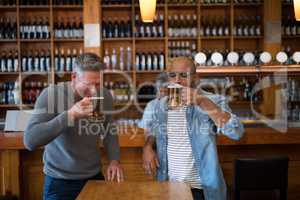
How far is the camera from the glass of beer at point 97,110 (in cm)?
220

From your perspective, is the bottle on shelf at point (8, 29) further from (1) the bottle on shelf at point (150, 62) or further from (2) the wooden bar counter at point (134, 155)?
(2) the wooden bar counter at point (134, 155)

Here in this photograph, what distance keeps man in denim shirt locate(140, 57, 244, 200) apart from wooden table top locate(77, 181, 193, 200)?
0.29 meters

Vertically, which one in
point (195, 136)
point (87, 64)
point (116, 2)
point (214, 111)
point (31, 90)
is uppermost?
point (116, 2)

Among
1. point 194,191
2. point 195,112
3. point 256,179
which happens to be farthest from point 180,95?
point 256,179

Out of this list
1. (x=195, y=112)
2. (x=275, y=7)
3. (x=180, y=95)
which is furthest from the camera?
(x=275, y=7)

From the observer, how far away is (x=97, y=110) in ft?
7.53

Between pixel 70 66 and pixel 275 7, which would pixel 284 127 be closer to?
pixel 275 7

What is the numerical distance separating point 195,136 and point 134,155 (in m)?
1.20

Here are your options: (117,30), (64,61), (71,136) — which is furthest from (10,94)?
(71,136)

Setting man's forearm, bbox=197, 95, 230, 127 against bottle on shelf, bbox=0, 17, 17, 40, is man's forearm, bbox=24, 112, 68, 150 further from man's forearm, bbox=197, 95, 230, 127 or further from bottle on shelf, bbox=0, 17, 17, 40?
bottle on shelf, bbox=0, 17, 17, 40

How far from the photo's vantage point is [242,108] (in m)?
6.05

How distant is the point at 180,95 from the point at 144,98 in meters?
3.63

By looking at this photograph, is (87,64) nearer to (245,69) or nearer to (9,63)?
(245,69)

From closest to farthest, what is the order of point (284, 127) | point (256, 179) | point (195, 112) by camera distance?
point (195, 112)
point (256, 179)
point (284, 127)
